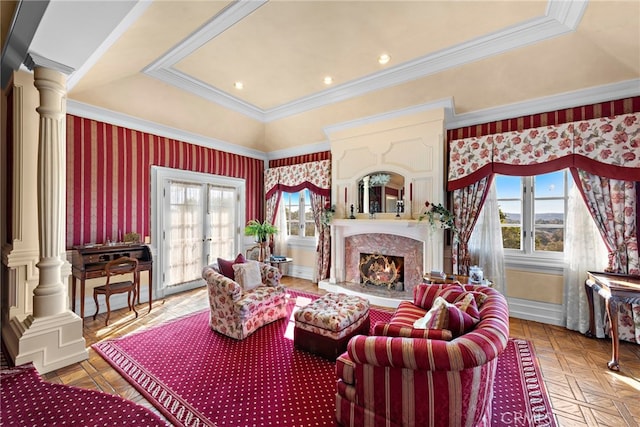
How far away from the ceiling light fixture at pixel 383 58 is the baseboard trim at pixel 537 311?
12.4 feet

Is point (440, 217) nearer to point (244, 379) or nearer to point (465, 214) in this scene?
point (465, 214)

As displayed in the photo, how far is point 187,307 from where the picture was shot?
4.32 meters

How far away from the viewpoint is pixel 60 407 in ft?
6.66

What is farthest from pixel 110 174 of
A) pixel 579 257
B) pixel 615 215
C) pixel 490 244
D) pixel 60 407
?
pixel 615 215

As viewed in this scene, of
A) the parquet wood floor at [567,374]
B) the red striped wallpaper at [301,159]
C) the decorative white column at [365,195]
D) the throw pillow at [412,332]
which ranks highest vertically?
the red striped wallpaper at [301,159]

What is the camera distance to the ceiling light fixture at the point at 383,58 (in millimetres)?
3493

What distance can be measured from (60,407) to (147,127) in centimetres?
403

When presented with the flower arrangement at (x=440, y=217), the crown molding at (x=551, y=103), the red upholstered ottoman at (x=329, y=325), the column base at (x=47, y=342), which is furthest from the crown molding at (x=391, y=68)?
the column base at (x=47, y=342)

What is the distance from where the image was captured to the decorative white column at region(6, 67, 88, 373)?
8.32 feet

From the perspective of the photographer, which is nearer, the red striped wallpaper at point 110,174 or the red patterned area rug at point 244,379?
the red patterned area rug at point 244,379

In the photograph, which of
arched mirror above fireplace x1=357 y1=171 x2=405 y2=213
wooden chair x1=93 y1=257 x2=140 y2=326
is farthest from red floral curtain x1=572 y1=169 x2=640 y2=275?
wooden chair x1=93 y1=257 x2=140 y2=326

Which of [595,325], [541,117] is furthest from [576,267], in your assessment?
[541,117]

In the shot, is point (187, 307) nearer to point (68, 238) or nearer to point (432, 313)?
point (68, 238)

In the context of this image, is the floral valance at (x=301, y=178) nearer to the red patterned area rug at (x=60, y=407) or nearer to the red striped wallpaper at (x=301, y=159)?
the red striped wallpaper at (x=301, y=159)
